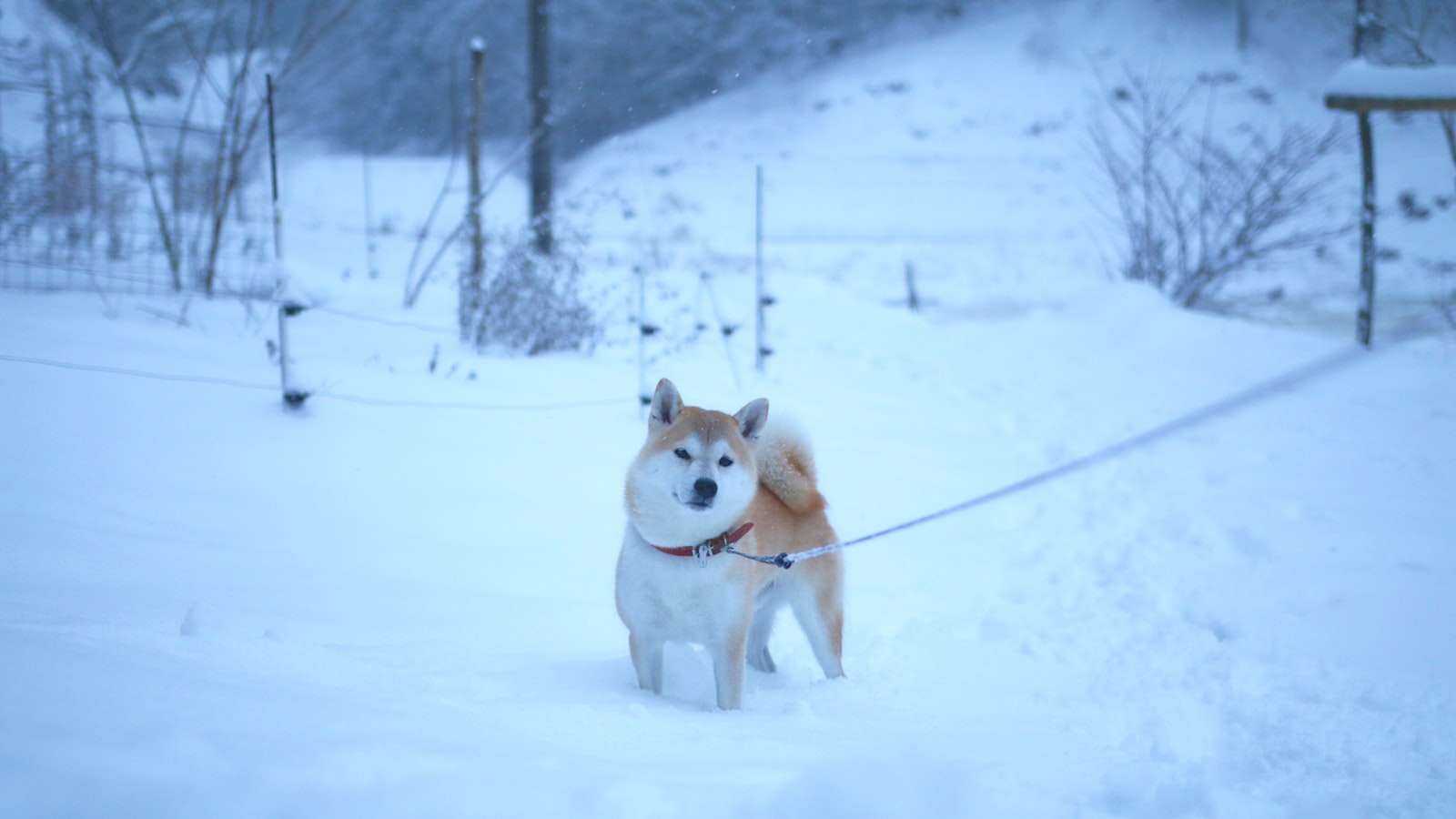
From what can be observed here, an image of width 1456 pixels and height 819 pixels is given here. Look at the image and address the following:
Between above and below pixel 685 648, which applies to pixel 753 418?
above

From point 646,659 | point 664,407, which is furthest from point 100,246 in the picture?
point 646,659

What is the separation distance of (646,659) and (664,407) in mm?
828

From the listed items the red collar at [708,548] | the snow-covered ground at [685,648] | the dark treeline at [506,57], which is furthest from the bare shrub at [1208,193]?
the red collar at [708,548]

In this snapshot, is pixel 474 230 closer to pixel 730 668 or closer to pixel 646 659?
pixel 646 659

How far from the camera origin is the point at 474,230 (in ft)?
27.2

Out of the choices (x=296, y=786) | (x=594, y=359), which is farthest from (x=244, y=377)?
(x=296, y=786)

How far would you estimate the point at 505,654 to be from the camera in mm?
2904

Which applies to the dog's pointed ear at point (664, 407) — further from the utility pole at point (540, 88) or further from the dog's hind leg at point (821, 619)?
the utility pole at point (540, 88)

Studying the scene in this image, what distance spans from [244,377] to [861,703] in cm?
425

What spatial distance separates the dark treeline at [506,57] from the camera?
9483 mm

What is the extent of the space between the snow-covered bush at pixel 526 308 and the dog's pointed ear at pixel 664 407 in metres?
4.98

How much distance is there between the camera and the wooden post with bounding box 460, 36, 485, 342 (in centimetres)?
777

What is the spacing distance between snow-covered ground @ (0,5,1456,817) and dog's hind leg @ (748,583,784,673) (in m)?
0.23

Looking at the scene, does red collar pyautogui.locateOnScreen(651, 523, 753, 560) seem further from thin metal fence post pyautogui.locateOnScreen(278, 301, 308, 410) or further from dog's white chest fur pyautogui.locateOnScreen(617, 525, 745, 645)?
thin metal fence post pyautogui.locateOnScreen(278, 301, 308, 410)
